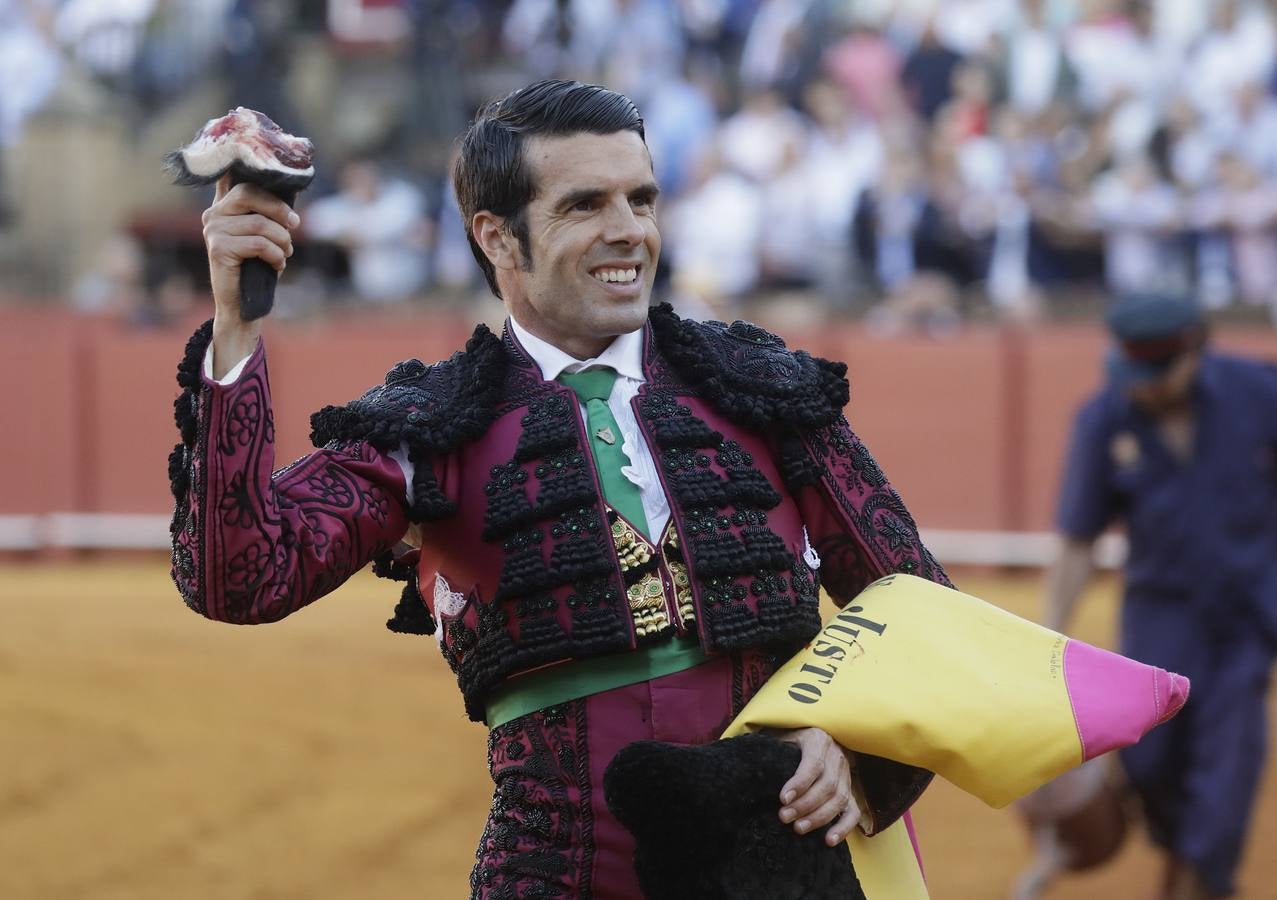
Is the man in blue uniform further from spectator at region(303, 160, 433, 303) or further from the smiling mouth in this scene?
spectator at region(303, 160, 433, 303)

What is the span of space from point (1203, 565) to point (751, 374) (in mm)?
3001

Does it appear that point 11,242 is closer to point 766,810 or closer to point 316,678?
point 316,678

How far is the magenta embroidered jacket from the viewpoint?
2234mm

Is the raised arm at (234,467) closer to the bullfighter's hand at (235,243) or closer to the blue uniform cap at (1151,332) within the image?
the bullfighter's hand at (235,243)

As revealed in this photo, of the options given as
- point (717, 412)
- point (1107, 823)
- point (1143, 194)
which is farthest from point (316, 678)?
point (717, 412)

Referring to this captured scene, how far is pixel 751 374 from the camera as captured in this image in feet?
8.48

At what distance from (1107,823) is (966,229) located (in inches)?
206

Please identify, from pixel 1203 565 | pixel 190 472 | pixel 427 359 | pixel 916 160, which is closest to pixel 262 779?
pixel 1203 565

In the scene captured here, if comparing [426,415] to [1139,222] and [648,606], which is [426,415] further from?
[1139,222]

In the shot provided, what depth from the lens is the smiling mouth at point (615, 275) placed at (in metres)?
2.45

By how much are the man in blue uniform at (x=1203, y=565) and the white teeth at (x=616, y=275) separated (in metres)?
2.97

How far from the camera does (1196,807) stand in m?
5.24

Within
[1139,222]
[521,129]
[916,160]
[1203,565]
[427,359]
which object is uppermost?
[916,160]

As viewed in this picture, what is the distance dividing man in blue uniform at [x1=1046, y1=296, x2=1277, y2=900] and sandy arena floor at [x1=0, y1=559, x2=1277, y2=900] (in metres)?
0.55
